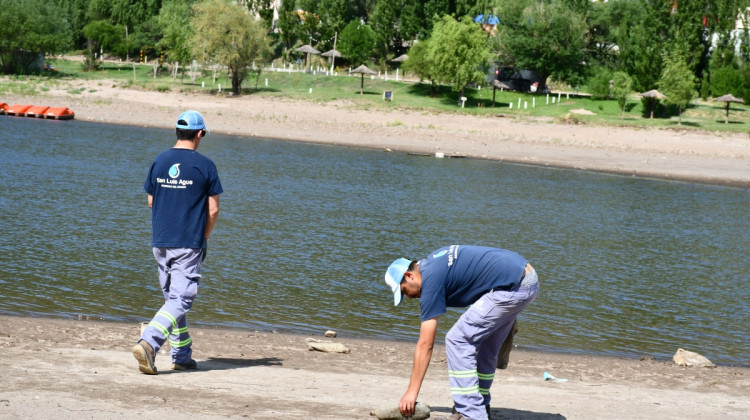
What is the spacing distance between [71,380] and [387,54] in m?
74.6

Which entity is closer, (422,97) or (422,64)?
(422,97)

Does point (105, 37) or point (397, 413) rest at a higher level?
point (105, 37)

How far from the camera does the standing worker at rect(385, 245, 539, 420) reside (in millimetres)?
6184

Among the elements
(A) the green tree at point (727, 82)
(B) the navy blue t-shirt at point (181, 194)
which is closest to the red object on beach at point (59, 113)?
(A) the green tree at point (727, 82)

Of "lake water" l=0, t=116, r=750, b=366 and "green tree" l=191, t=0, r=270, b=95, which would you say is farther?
"green tree" l=191, t=0, r=270, b=95

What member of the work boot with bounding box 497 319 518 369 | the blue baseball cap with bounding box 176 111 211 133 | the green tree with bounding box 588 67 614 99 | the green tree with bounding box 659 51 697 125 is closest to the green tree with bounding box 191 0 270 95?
the green tree with bounding box 588 67 614 99

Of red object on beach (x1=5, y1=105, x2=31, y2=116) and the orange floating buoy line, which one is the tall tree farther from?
red object on beach (x1=5, y1=105, x2=31, y2=116)

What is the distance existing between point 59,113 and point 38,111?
4.15ft

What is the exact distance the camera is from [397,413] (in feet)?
22.1

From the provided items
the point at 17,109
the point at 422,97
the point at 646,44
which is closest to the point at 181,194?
the point at 17,109

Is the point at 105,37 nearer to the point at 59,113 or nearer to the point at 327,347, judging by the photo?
the point at 59,113

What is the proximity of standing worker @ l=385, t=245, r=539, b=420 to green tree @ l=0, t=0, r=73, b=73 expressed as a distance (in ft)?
222

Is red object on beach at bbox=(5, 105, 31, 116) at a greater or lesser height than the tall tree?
lesser

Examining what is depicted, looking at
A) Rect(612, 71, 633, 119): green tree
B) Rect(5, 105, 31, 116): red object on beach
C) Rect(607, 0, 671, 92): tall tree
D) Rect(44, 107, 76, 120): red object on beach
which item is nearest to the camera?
Rect(44, 107, 76, 120): red object on beach
